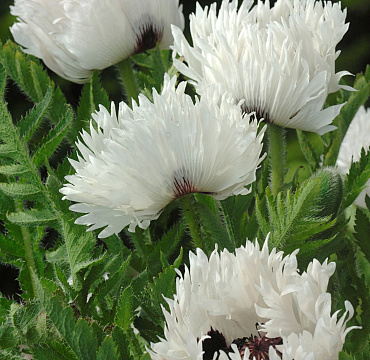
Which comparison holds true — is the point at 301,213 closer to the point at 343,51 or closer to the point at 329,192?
the point at 329,192

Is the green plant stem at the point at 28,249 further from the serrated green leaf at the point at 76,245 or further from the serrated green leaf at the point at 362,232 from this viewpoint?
the serrated green leaf at the point at 362,232

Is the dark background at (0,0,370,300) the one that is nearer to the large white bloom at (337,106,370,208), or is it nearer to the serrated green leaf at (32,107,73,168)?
the large white bloom at (337,106,370,208)

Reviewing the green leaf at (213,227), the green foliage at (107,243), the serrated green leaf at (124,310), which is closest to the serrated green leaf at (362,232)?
the green foliage at (107,243)

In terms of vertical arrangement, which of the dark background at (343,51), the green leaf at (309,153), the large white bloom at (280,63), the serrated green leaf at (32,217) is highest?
the large white bloom at (280,63)

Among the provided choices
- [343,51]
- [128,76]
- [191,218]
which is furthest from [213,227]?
[343,51]

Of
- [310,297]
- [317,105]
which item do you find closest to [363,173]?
[317,105]

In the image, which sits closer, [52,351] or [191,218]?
[52,351]
